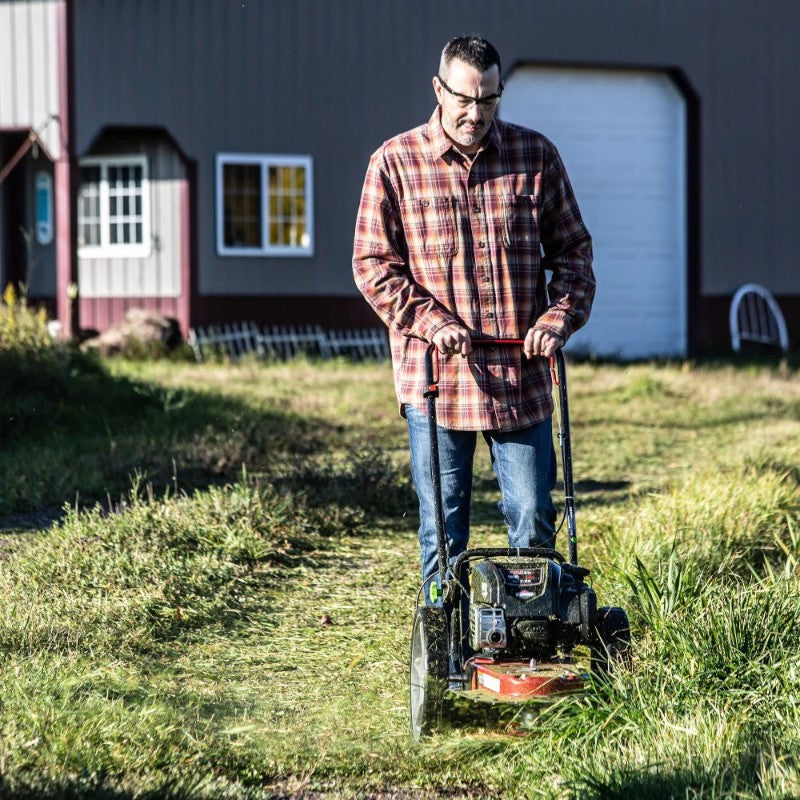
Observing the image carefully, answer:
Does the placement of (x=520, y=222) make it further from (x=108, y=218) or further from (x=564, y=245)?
(x=108, y=218)

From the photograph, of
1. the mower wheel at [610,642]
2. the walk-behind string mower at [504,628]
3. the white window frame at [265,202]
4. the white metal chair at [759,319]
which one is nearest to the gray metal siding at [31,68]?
the white window frame at [265,202]

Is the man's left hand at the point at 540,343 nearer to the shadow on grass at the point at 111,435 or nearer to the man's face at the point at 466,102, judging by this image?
the man's face at the point at 466,102

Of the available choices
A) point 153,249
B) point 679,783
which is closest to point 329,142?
point 153,249

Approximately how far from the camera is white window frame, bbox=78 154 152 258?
2067 centimetres

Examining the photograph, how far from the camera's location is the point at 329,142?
816 inches

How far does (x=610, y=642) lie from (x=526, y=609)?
0.36 meters

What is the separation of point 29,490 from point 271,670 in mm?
3360

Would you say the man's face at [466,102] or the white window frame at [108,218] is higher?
the white window frame at [108,218]

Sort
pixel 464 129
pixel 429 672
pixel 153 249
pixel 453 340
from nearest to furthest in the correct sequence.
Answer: pixel 429 672 < pixel 453 340 < pixel 464 129 < pixel 153 249

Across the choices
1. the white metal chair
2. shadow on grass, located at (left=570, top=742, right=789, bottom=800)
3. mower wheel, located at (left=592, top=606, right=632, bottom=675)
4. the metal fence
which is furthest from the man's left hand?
the white metal chair

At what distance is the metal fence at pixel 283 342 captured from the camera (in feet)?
65.5

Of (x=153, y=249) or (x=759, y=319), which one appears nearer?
(x=153, y=249)

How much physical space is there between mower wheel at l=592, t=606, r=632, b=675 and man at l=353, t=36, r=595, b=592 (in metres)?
0.42

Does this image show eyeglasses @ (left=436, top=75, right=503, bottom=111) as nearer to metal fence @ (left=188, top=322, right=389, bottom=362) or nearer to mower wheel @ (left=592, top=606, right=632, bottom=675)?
mower wheel @ (left=592, top=606, right=632, bottom=675)
